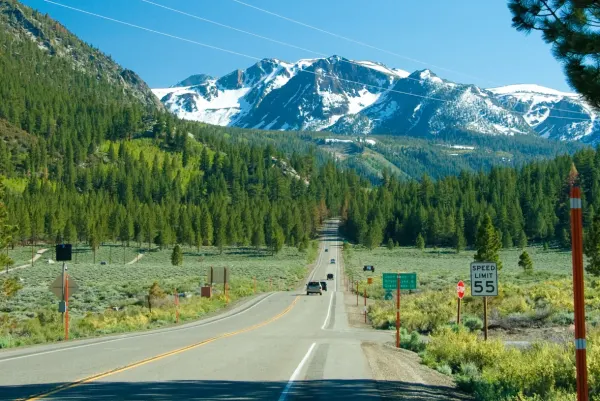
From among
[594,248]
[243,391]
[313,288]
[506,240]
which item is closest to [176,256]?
[313,288]

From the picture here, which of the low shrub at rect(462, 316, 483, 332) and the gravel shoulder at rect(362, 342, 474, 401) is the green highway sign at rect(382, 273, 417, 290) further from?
the low shrub at rect(462, 316, 483, 332)

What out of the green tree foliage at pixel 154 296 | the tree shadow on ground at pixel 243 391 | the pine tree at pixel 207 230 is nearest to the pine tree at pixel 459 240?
the pine tree at pixel 207 230

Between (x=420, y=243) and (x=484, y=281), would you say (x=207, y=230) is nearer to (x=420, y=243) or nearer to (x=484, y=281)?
(x=420, y=243)

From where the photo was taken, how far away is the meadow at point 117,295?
2856 centimetres

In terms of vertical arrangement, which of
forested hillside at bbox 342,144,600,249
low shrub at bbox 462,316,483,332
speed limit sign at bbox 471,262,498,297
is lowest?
low shrub at bbox 462,316,483,332

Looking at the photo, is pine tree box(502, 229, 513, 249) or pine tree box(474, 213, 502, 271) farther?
pine tree box(502, 229, 513, 249)

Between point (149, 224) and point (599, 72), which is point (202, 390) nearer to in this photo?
point (599, 72)

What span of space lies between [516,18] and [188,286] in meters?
53.0

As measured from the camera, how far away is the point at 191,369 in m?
15.0

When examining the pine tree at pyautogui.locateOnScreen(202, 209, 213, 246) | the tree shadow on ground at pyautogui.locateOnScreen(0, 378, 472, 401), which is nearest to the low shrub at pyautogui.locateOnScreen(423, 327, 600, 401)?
the tree shadow on ground at pyautogui.locateOnScreen(0, 378, 472, 401)

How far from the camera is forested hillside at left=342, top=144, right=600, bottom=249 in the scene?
482ft

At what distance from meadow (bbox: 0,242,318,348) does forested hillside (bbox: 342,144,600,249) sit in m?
37.3

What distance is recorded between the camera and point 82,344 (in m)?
21.6

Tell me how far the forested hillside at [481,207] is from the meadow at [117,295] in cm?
3729
